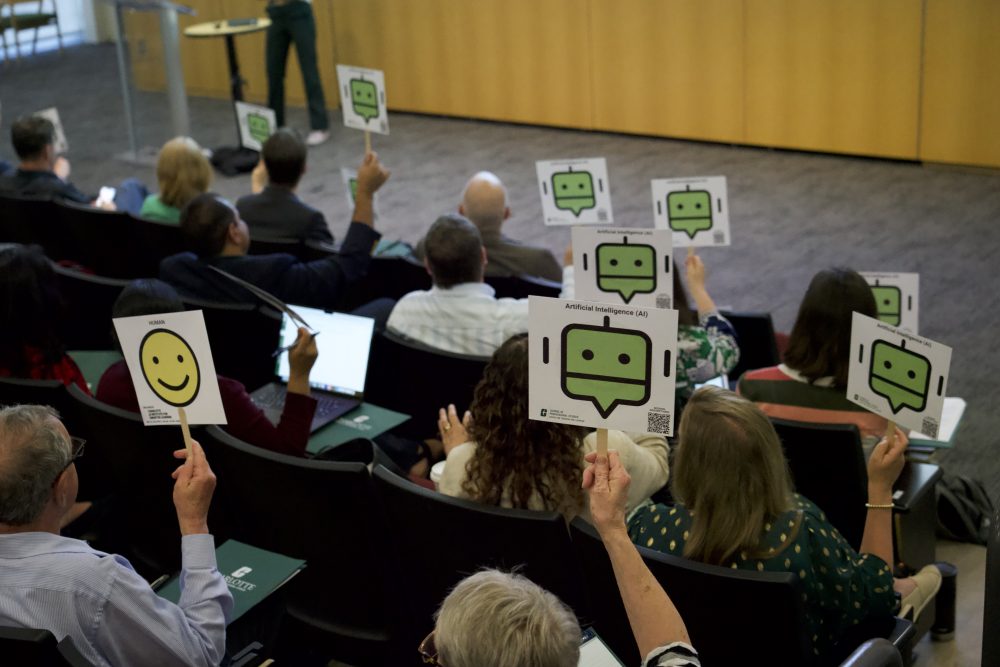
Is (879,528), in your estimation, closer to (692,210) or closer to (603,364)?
(603,364)

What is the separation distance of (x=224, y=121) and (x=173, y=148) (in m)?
5.21

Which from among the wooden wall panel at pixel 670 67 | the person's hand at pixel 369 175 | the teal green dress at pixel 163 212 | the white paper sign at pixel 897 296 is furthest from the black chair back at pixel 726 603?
the wooden wall panel at pixel 670 67

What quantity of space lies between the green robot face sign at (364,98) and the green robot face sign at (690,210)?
1.48 m

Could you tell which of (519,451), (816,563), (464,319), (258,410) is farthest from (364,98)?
(816,563)

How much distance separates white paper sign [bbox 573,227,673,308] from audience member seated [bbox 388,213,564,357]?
30cm

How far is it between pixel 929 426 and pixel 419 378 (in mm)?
1649

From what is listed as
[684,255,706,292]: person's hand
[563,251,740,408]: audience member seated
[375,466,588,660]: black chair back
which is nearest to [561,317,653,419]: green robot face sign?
[375,466,588,660]: black chair back

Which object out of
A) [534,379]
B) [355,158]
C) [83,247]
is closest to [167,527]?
[534,379]

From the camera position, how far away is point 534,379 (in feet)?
6.82

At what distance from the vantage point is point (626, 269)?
3.48 m

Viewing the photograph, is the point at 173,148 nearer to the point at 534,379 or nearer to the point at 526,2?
the point at 534,379

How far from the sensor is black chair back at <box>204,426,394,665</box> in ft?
8.52

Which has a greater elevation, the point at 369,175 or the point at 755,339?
the point at 369,175

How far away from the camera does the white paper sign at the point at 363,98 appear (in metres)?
4.98
